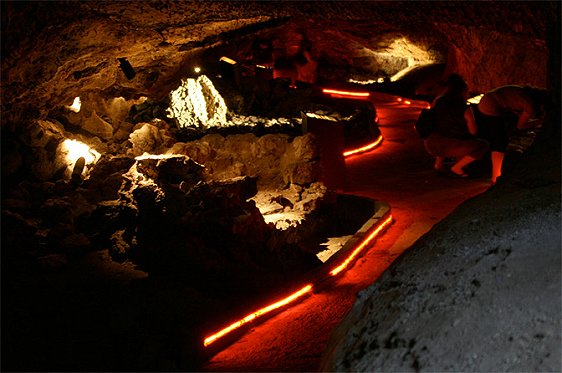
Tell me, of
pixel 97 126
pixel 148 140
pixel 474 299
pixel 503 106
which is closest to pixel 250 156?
pixel 148 140

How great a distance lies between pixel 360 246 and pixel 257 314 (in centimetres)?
239

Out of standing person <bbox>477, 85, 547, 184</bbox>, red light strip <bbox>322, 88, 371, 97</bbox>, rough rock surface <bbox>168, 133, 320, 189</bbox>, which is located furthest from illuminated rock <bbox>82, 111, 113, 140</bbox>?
red light strip <bbox>322, 88, 371, 97</bbox>

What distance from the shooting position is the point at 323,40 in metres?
20.3

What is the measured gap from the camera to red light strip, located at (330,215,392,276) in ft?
21.0

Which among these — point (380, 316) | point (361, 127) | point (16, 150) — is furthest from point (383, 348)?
point (361, 127)

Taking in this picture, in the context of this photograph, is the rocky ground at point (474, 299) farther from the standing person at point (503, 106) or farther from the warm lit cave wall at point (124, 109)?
the standing person at point (503, 106)

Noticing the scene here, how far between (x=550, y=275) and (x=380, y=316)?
90 cm

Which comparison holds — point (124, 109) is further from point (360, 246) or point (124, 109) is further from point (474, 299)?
point (474, 299)

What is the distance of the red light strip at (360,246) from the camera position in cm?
639

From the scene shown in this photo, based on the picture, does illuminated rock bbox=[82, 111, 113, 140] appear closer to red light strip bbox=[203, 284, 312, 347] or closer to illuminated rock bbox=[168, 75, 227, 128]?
illuminated rock bbox=[168, 75, 227, 128]

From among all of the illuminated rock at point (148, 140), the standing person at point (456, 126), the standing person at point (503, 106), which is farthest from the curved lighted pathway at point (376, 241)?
the illuminated rock at point (148, 140)

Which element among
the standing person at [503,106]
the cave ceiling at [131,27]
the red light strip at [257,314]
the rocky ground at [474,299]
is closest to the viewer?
the rocky ground at [474,299]

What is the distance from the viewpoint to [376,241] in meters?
7.45

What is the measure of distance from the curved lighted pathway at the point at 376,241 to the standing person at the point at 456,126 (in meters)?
0.64
